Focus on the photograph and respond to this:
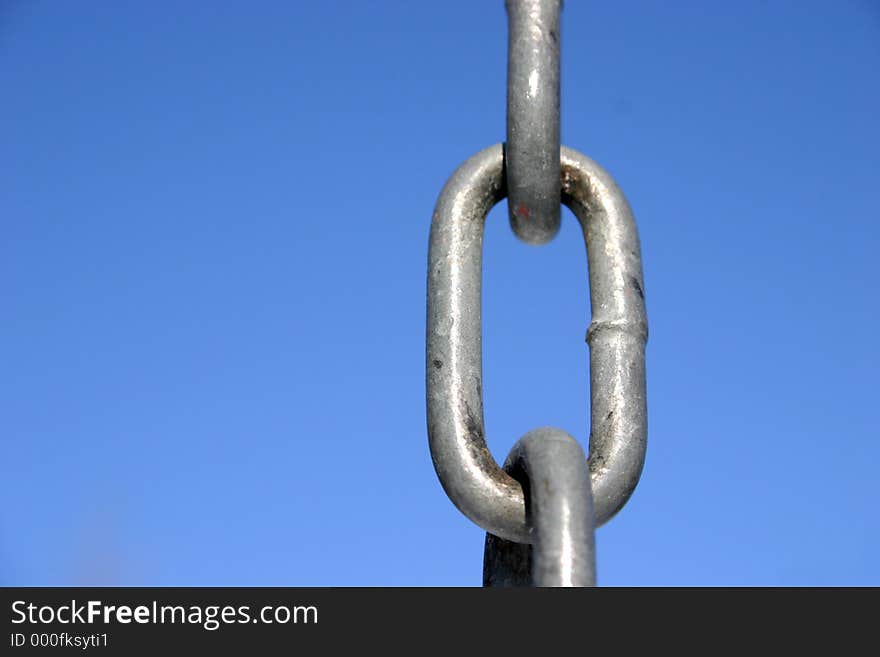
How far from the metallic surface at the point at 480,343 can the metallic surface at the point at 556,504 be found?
73 millimetres

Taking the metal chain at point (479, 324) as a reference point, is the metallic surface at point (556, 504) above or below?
below

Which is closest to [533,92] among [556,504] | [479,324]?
[479,324]

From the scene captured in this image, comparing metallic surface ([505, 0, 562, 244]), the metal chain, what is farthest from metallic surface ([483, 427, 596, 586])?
metallic surface ([505, 0, 562, 244])

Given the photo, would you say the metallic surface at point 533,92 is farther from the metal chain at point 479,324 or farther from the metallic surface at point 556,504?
the metallic surface at point 556,504

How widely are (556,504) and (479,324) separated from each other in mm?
437

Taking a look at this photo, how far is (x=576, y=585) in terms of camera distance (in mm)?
→ 1314

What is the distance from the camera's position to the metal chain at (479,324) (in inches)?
63.4

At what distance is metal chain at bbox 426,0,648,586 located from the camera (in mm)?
1611

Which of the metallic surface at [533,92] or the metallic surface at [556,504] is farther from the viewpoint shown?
the metallic surface at [533,92]

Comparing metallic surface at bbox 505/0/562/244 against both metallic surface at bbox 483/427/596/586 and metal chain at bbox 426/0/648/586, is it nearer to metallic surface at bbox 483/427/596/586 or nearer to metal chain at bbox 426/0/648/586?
metal chain at bbox 426/0/648/586

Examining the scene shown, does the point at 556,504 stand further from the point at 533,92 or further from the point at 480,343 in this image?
the point at 533,92

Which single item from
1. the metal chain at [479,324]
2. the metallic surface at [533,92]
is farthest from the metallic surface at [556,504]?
the metallic surface at [533,92]

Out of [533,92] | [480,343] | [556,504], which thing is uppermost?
[533,92]

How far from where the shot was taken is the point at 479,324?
177 cm
